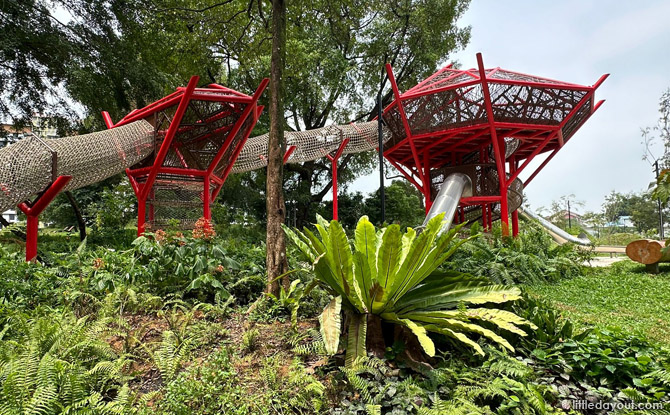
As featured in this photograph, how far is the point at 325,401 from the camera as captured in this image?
6.63 feet

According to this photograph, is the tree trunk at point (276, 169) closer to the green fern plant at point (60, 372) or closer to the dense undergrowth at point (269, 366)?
the dense undergrowth at point (269, 366)

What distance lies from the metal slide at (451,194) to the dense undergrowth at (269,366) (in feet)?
21.3

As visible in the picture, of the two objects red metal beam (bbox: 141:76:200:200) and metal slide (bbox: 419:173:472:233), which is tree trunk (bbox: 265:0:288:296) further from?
metal slide (bbox: 419:173:472:233)

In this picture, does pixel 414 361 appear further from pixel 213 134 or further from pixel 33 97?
pixel 33 97

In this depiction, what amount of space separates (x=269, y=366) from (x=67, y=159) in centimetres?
571

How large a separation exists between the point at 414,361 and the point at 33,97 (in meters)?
14.1

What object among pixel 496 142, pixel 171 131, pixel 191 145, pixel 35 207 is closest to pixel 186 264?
pixel 35 207

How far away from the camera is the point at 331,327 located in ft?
7.34

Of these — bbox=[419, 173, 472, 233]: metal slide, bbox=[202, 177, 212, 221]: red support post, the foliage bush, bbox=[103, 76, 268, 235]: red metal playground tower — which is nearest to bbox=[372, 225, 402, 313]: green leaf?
the foliage bush

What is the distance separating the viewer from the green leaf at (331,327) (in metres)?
2.11

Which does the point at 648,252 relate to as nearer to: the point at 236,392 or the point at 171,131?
the point at 236,392

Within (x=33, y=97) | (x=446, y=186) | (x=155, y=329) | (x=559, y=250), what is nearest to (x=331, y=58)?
(x=446, y=186)

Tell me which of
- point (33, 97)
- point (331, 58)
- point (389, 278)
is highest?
point (331, 58)

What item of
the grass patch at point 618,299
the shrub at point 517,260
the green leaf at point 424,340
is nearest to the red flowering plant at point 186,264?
the green leaf at point 424,340
